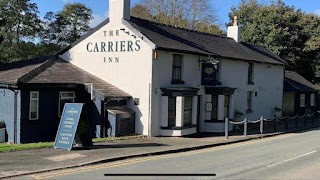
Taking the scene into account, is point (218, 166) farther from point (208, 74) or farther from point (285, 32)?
point (285, 32)

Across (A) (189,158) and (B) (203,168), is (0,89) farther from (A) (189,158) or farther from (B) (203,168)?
(B) (203,168)

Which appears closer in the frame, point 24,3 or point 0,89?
point 0,89

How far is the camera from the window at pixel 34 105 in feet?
63.1

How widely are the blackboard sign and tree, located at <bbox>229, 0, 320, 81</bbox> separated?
3204 centimetres

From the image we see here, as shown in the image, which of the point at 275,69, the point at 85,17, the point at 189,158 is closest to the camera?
the point at 189,158

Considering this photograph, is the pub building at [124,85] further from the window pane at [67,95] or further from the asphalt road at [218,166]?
the asphalt road at [218,166]

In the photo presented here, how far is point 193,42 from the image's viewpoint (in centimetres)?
2416

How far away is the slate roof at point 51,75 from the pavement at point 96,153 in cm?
353

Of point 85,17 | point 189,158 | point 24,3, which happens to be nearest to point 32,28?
point 24,3

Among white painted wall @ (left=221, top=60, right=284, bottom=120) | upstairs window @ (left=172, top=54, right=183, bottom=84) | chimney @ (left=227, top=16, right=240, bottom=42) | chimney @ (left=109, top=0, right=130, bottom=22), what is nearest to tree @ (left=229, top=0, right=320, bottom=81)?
white painted wall @ (left=221, top=60, right=284, bottom=120)

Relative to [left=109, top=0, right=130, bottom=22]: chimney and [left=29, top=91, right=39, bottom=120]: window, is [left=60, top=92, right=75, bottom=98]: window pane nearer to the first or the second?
[left=29, top=91, right=39, bottom=120]: window

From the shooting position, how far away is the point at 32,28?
4597cm

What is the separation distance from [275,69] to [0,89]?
2162cm


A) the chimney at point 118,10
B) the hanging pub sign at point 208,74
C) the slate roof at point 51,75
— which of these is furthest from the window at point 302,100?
the chimney at point 118,10
